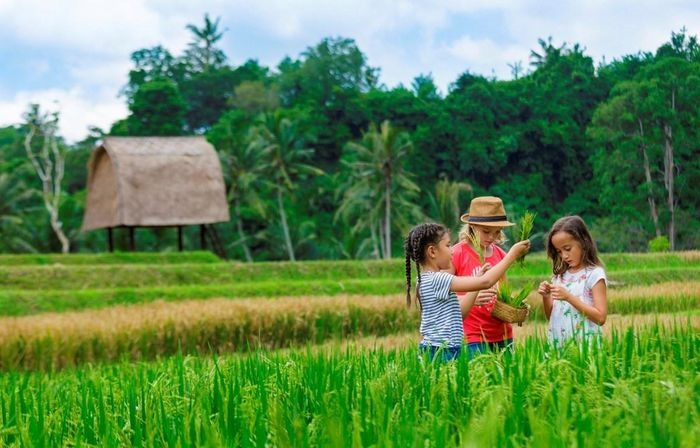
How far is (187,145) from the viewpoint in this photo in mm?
28234

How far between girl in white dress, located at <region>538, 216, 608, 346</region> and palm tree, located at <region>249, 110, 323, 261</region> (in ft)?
109

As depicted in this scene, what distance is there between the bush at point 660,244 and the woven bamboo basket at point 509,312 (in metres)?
17.3

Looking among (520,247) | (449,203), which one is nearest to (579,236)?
(520,247)

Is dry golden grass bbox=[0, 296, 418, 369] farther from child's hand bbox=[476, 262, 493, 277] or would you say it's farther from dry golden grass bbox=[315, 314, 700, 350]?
child's hand bbox=[476, 262, 493, 277]

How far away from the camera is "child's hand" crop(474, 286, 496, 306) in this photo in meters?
4.55

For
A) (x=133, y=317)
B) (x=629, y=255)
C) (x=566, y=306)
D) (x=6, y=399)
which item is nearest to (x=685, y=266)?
(x=629, y=255)

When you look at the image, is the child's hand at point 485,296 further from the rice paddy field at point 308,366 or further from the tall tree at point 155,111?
the tall tree at point 155,111

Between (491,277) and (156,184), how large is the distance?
77.5ft

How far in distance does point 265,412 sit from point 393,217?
34779 mm

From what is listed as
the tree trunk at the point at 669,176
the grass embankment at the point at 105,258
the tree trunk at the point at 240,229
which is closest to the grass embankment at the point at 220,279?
the grass embankment at the point at 105,258

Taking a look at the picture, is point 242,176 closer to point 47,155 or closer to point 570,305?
point 47,155

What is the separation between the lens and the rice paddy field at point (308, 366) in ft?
7.93

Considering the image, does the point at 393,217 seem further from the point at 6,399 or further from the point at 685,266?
the point at 6,399

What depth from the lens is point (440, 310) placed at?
176 inches
